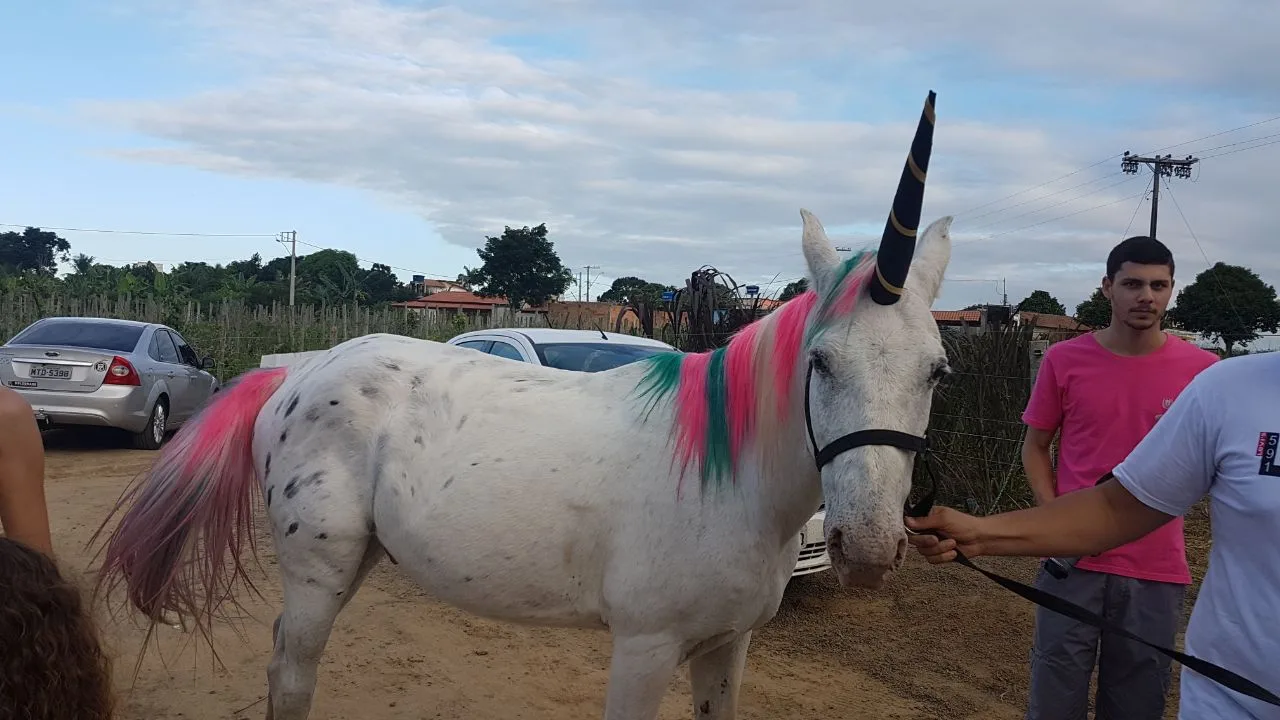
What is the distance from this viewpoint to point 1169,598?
97.3 inches

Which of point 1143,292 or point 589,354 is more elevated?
point 1143,292

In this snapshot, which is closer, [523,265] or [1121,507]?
[1121,507]

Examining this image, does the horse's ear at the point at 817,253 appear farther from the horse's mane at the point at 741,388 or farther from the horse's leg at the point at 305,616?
the horse's leg at the point at 305,616

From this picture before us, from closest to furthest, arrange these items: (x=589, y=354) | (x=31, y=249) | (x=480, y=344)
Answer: (x=589, y=354)
(x=480, y=344)
(x=31, y=249)

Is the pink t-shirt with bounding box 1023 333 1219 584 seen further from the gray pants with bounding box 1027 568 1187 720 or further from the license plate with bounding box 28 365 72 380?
the license plate with bounding box 28 365 72 380

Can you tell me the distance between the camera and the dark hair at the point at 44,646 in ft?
3.54

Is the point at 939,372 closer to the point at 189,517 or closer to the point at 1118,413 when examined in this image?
the point at 1118,413

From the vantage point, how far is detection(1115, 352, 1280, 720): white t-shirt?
1.42 metres

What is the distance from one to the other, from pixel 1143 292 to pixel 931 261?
80 cm

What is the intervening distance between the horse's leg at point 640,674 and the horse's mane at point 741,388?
0.47 m

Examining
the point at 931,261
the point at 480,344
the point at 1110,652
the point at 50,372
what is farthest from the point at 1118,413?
the point at 50,372

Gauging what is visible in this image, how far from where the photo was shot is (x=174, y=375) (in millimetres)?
10523

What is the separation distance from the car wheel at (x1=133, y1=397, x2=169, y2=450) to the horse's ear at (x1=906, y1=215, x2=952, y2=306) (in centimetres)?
1004

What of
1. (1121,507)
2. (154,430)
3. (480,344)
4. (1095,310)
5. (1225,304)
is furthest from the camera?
(1225,304)
